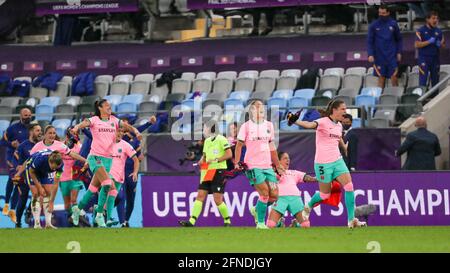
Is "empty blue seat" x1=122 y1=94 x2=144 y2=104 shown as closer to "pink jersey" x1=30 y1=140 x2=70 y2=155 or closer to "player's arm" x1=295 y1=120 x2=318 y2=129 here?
"pink jersey" x1=30 y1=140 x2=70 y2=155

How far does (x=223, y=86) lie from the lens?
3117 cm

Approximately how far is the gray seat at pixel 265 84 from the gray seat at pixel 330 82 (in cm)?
124

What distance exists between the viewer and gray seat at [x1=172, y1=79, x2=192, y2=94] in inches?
1240

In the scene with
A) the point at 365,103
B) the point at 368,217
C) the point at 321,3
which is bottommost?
the point at 368,217

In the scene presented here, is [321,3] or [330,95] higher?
[321,3]

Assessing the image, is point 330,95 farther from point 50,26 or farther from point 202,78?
point 50,26

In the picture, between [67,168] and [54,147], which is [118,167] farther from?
[67,168]

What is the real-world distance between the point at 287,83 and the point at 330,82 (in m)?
1.10

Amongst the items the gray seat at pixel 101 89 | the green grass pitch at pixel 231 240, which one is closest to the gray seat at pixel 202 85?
the gray seat at pixel 101 89

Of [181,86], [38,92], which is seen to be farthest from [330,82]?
[38,92]

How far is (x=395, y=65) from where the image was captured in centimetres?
2861

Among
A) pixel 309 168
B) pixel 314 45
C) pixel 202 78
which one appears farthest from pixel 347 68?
pixel 309 168
